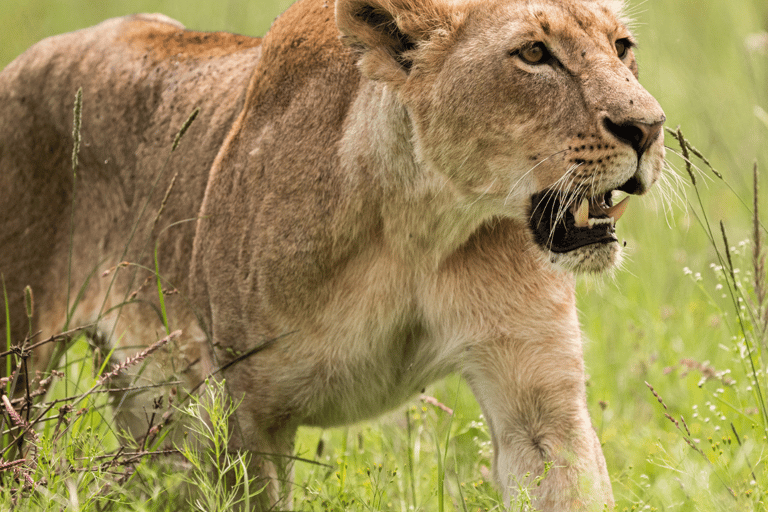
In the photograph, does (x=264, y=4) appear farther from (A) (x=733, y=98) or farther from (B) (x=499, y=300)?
(B) (x=499, y=300)

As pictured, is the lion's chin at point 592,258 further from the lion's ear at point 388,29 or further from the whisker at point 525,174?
the lion's ear at point 388,29

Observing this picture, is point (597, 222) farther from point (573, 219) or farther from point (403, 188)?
point (403, 188)

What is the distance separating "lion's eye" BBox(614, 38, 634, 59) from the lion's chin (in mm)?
562

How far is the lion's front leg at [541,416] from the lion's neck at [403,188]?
34cm

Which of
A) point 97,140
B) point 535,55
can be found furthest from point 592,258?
point 97,140

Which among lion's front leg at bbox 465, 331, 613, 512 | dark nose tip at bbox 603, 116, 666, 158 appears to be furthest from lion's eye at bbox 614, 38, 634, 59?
lion's front leg at bbox 465, 331, 613, 512

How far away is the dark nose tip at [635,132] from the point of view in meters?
2.39

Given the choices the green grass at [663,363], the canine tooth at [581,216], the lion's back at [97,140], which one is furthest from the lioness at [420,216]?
the lion's back at [97,140]

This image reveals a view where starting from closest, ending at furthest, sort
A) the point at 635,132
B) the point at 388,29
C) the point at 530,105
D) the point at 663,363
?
1. the point at 635,132
2. the point at 530,105
3. the point at 388,29
4. the point at 663,363

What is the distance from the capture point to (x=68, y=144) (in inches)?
160

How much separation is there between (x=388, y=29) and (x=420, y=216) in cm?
53

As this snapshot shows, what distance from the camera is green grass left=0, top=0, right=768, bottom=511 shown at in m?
2.83

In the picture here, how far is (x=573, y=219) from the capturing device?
2.64 m

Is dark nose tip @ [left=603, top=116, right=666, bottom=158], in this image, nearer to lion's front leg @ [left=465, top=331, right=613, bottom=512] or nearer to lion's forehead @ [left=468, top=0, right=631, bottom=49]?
lion's forehead @ [left=468, top=0, right=631, bottom=49]
